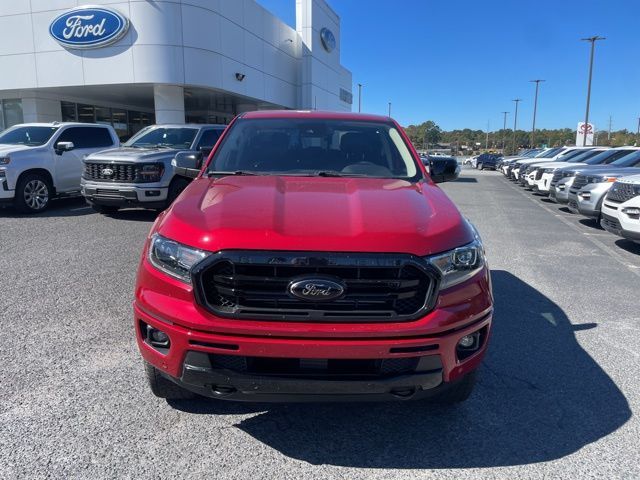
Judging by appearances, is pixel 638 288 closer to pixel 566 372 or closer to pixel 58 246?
pixel 566 372

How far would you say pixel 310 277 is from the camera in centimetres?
231

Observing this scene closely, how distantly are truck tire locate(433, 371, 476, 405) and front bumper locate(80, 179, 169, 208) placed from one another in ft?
25.0

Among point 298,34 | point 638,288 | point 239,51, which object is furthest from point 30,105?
point 638,288

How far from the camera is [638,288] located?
5.77 m

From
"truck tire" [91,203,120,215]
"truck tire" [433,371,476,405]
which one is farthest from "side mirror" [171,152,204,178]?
"truck tire" [91,203,120,215]

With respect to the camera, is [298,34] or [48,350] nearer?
[48,350]

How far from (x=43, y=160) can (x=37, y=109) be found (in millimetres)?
16478

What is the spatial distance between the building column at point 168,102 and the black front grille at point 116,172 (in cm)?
1493

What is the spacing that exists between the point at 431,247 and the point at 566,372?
1.86 metres

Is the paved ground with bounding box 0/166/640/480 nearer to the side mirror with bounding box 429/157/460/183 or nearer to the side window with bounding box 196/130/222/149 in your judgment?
the side mirror with bounding box 429/157/460/183

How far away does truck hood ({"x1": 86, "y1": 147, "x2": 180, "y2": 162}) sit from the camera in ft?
30.2

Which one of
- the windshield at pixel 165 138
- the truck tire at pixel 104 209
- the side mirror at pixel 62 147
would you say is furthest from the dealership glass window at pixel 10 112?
the truck tire at pixel 104 209

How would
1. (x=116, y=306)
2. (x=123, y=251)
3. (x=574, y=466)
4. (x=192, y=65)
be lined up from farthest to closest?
(x=192, y=65)
(x=123, y=251)
(x=116, y=306)
(x=574, y=466)

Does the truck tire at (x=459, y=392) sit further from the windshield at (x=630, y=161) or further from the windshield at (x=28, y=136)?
the windshield at (x=630, y=161)
